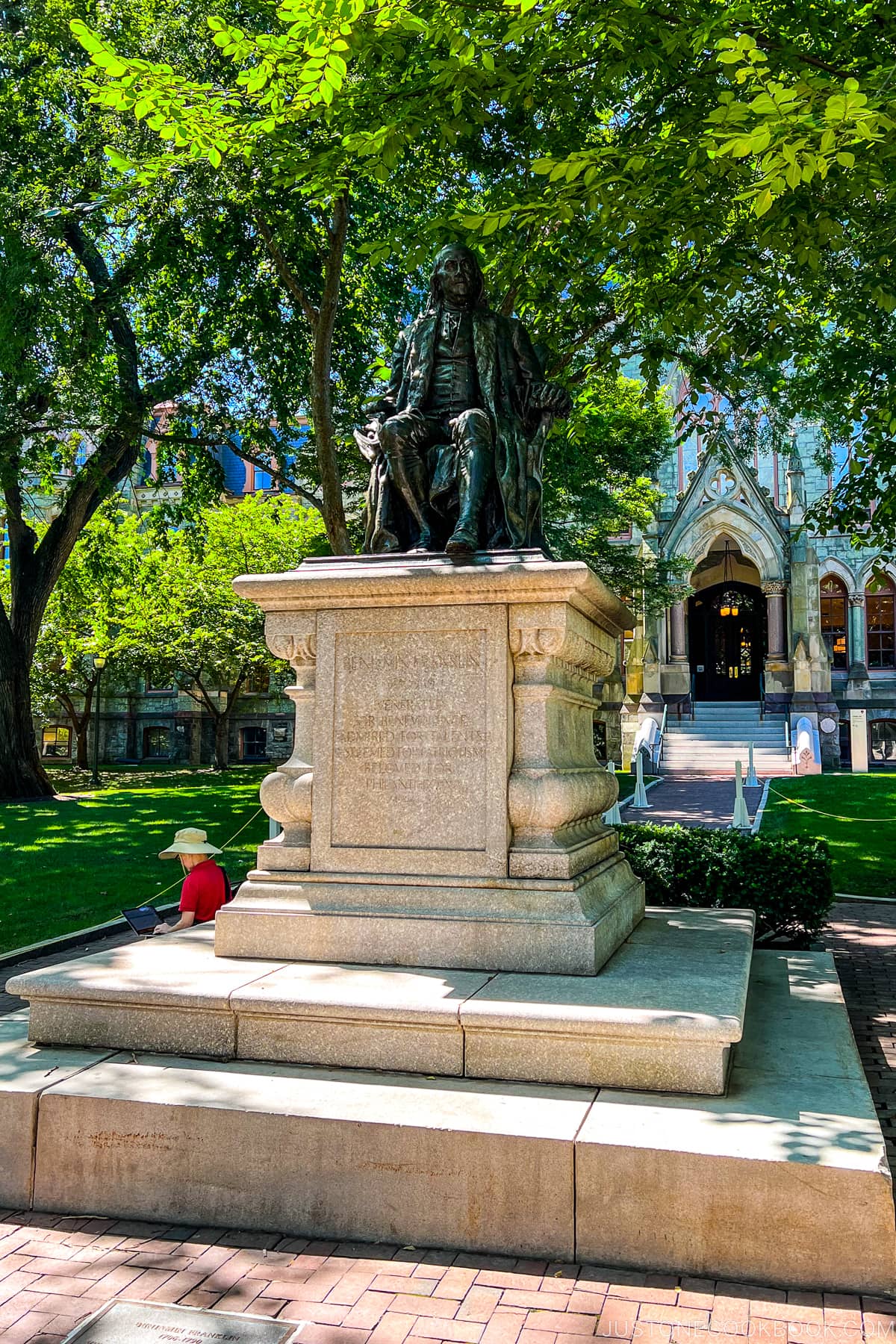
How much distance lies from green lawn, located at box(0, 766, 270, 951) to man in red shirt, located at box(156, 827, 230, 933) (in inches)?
131

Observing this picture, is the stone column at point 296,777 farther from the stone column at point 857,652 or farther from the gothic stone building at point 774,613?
the stone column at point 857,652

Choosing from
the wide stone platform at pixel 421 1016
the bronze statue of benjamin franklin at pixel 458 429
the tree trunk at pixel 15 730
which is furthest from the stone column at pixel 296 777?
the tree trunk at pixel 15 730

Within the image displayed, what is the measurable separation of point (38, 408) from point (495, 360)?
14.5m

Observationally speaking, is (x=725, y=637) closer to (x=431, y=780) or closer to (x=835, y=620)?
(x=835, y=620)

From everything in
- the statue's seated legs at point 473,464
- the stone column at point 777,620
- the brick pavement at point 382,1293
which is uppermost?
the stone column at point 777,620

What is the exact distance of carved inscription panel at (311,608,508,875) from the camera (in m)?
5.54

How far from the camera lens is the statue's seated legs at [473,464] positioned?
6.01 metres

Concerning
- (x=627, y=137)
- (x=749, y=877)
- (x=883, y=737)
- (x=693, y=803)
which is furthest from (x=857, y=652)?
(x=749, y=877)

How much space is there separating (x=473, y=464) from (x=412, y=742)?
64.8 inches

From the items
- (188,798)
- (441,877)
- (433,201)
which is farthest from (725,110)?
(188,798)

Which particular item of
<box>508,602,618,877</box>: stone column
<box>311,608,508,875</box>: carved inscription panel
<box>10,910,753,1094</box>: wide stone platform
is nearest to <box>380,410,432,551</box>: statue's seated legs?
<box>311,608,508,875</box>: carved inscription panel

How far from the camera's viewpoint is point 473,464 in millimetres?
6117

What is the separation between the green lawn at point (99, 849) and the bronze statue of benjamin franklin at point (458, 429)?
6177mm

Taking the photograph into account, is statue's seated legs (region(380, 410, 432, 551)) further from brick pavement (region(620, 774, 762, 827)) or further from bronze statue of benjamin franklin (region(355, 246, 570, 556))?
brick pavement (region(620, 774, 762, 827))
